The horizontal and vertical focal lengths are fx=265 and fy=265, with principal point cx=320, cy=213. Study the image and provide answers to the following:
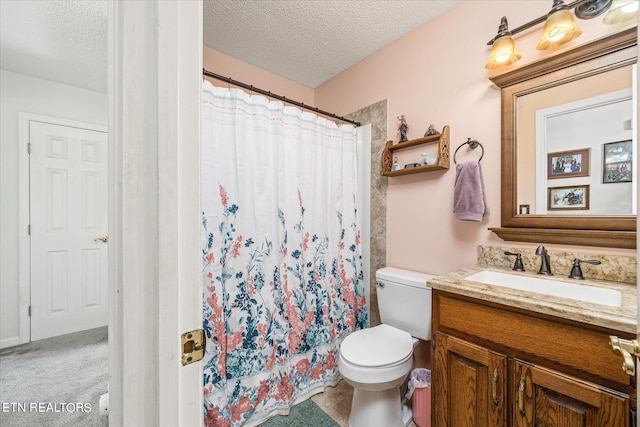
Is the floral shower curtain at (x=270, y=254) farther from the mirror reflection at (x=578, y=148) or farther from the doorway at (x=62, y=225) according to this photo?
the doorway at (x=62, y=225)

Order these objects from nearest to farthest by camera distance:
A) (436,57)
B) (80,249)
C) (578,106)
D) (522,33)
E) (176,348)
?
(176,348)
(578,106)
(522,33)
(436,57)
(80,249)

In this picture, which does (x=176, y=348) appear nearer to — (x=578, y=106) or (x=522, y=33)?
(x=578, y=106)

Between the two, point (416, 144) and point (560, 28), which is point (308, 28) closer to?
point (416, 144)

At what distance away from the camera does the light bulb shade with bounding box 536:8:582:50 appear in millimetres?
1171

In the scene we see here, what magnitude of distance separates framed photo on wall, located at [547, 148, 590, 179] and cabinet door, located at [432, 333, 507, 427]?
94 centimetres

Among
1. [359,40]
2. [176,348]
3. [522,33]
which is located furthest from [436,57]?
[176,348]

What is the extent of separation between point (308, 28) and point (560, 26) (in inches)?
55.7

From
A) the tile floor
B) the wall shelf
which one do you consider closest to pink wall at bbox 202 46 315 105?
the wall shelf

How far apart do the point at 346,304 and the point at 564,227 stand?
55.6 inches

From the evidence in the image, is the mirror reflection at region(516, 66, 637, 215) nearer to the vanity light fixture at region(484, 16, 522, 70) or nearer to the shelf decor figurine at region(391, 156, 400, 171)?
the vanity light fixture at region(484, 16, 522, 70)

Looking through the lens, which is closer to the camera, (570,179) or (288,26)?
(570,179)

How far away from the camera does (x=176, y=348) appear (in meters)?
0.48

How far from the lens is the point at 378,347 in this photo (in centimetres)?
151

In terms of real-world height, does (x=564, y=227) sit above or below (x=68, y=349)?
above
